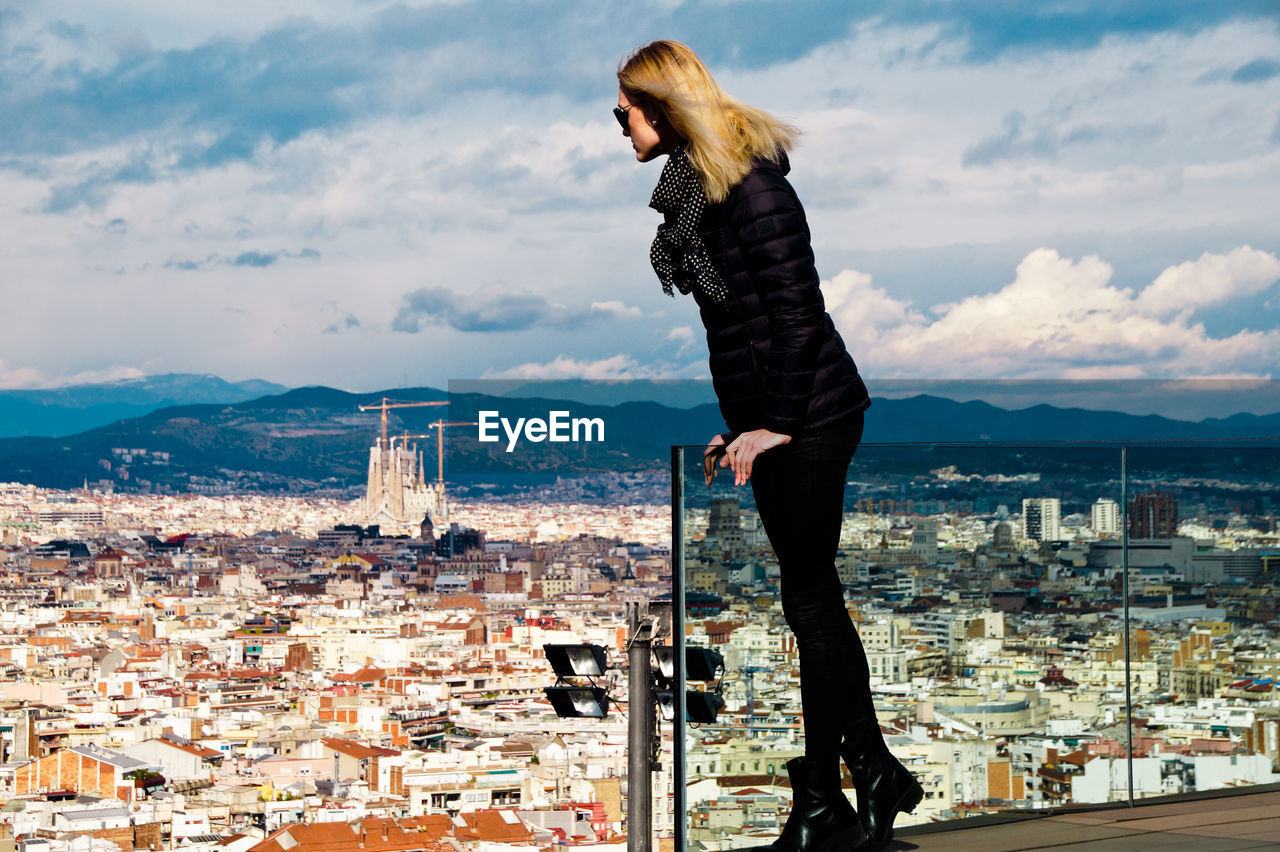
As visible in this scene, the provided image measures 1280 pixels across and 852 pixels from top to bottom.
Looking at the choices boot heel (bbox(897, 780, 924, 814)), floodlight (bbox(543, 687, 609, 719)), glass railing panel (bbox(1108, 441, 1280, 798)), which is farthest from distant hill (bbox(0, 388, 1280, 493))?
boot heel (bbox(897, 780, 924, 814))

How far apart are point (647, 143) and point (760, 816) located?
120 centimetres

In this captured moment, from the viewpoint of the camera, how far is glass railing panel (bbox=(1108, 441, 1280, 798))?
2.76 m

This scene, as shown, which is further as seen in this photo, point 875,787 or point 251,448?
point 251,448

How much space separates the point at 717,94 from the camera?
204 cm

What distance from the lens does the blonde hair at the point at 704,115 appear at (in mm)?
1989

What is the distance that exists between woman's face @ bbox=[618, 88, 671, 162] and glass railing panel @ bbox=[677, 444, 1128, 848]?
637 mm

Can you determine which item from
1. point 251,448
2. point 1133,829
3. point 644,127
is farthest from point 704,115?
point 251,448

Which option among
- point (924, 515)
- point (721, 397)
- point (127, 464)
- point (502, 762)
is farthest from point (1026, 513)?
point (127, 464)

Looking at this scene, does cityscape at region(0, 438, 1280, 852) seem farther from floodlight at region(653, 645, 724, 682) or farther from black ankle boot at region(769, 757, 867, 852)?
black ankle boot at region(769, 757, 867, 852)

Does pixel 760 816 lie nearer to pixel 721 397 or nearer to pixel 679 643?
pixel 679 643

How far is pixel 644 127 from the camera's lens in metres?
2.10

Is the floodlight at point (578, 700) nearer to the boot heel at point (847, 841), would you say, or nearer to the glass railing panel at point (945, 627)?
the glass railing panel at point (945, 627)

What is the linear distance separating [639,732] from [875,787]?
2504 mm

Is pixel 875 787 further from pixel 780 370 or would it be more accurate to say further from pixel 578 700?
pixel 578 700
